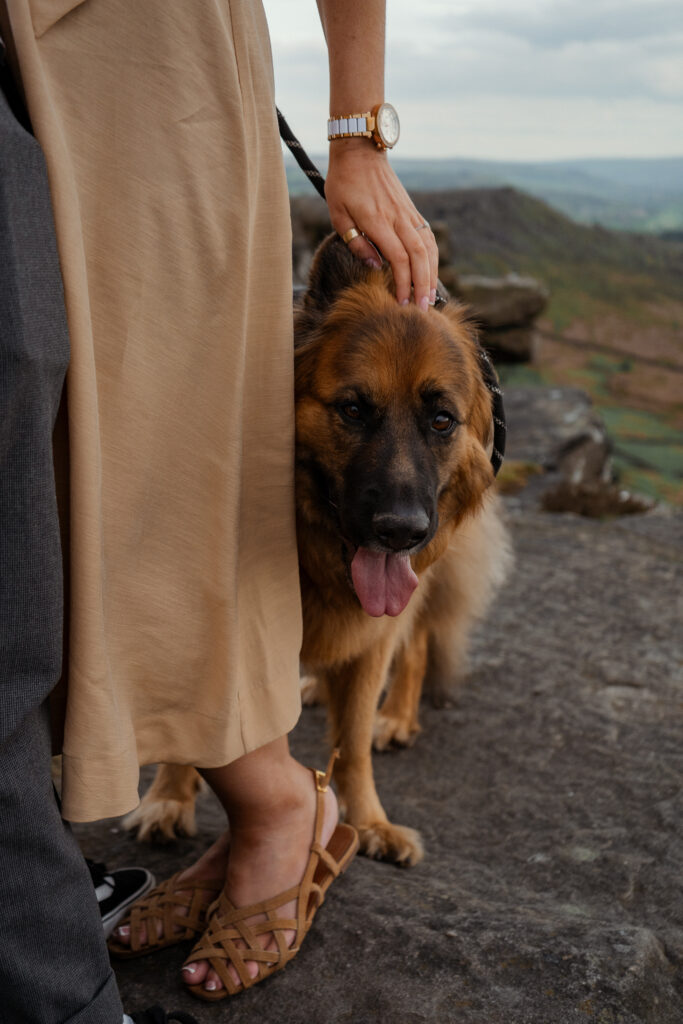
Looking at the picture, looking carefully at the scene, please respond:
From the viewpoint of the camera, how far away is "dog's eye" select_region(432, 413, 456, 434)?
206 centimetres

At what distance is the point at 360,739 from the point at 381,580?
0.74 meters

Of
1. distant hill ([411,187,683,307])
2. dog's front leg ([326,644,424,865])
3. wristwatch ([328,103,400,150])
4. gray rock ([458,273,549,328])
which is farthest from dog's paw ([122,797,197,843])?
distant hill ([411,187,683,307])

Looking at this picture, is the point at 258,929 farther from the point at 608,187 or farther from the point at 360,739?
the point at 608,187

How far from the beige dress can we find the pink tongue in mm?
340

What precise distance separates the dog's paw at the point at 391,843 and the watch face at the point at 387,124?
5.61 feet

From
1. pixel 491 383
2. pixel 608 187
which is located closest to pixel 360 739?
pixel 491 383

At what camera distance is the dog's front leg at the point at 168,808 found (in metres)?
2.30

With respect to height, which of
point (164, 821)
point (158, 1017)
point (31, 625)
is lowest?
point (164, 821)

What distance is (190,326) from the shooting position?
1383 mm

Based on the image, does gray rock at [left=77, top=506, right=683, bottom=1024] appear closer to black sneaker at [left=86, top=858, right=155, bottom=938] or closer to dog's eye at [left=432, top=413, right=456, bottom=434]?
black sneaker at [left=86, top=858, right=155, bottom=938]

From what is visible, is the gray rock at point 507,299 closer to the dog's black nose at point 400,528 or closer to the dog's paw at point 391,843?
the dog's paw at point 391,843

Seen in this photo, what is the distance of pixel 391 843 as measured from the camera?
7.82 ft

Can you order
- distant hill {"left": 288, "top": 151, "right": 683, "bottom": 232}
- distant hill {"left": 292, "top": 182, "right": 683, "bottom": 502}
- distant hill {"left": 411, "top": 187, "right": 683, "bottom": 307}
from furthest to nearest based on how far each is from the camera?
distant hill {"left": 288, "top": 151, "right": 683, "bottom": 232}, distant hill {"left": 411, "top": 187, "right": 683, "bottom": 307}, distant hill {"left": 292, "top": 182, "right": 683, "bottom": 502}

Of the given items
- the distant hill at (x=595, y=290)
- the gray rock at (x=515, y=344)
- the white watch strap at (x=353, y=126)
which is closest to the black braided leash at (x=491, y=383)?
the white watch strap at (x=353, y=126)
